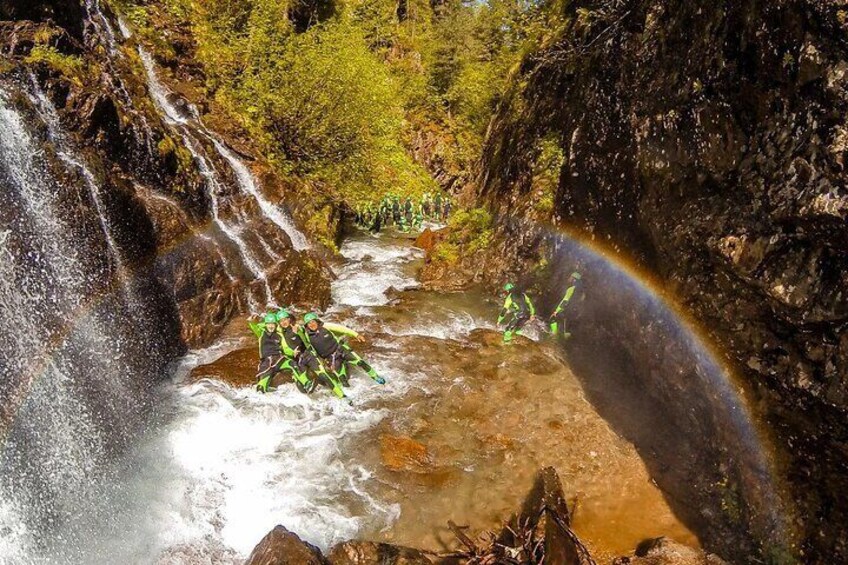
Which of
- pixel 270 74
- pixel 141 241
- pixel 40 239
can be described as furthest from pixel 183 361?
pixel 270 74

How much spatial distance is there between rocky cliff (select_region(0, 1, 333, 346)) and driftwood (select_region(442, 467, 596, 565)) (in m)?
7.74

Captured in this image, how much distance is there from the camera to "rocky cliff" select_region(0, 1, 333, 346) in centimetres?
944

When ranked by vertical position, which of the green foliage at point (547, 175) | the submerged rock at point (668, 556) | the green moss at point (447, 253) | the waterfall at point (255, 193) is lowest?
the green moss at point (447, 253)

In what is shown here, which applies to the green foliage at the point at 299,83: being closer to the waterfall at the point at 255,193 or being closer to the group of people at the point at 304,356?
the waterfall at the point at 255,193

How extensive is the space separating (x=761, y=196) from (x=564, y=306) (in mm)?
6336

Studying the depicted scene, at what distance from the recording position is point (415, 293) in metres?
14.2

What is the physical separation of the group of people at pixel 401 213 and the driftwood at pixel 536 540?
55.1 feet

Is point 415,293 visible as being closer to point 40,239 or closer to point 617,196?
point 617,196

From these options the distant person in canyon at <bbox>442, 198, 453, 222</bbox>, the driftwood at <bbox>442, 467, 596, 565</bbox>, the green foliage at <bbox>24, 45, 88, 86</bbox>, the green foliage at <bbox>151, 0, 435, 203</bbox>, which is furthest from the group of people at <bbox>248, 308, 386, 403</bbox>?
the distant person in canyon at <bbox>442, 198, 453, 222</bbox>

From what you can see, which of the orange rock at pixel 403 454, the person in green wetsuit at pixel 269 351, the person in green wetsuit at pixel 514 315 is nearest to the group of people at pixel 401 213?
the person in green wetsuit at pixel 514 315

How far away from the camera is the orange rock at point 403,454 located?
710 cm

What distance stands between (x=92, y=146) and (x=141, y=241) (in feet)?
7.00

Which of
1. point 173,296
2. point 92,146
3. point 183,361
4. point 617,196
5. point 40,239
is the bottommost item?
point 183,361

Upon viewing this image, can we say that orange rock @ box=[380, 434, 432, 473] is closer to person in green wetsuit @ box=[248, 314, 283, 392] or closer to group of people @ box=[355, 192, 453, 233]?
person in green wetsuit @ box=[248, 314, 283, 392]
